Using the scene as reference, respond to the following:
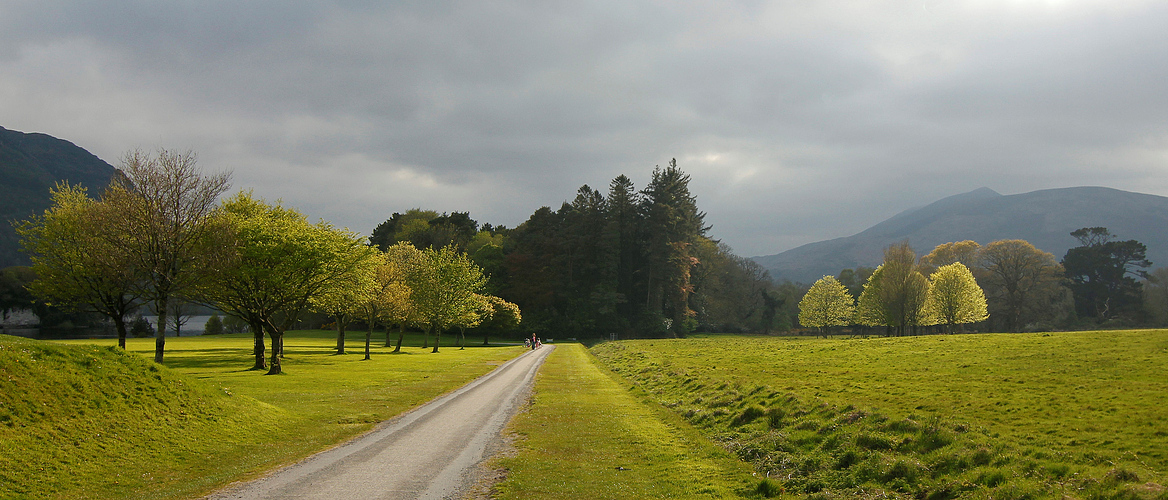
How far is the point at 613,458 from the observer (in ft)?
48.7

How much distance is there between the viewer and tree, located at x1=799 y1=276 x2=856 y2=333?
93438 mm

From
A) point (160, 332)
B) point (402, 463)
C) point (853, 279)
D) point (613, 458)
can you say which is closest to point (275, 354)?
point (160, 332)

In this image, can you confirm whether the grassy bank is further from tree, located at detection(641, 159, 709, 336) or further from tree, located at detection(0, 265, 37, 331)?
tree, located at detection(0, 265, 37, 331)

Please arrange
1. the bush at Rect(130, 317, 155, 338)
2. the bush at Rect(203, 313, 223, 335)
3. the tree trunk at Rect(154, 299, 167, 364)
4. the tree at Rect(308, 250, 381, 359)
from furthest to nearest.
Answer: the bush at Rect(203, 313, 223, 335) → the bush at Rect(130, 317, 155, 338) → the tree at Rect(308, 250, 381, 359) → the tree trunk at Rect(154, 299, 167, 364)

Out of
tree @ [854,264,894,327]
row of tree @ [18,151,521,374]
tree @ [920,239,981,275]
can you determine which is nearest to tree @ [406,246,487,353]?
row of tree @ [18,151,521,374]

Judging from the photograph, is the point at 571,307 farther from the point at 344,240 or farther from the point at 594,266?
the point at 344,240

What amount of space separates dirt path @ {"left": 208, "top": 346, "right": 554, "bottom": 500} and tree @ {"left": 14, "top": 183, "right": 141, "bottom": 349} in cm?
2954

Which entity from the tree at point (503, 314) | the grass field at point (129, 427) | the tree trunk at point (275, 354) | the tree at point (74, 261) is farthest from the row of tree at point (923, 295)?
the tree at point (74, 261)

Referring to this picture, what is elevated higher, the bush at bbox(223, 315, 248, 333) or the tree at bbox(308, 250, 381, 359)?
the tree at bbox(308, 250, 381, 359)

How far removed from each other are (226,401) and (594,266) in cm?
9271

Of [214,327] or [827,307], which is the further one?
[214,327]

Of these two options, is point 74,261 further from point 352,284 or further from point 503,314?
point 503,314

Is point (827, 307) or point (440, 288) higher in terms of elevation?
point (440, 288)

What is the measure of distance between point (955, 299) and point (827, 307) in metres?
19.6
